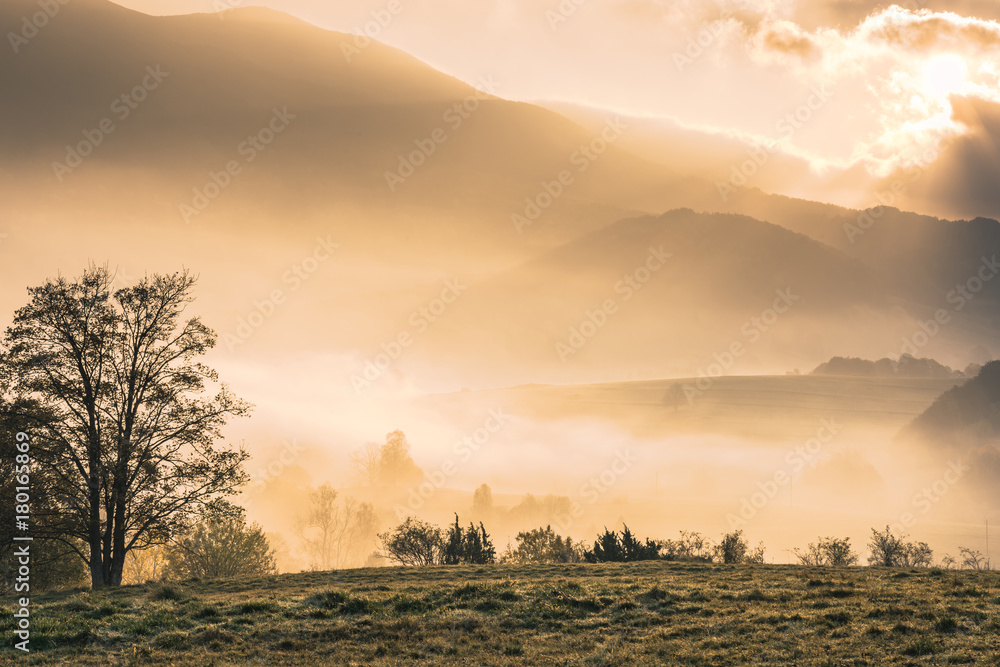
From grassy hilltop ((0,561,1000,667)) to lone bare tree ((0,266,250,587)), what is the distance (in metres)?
7.12

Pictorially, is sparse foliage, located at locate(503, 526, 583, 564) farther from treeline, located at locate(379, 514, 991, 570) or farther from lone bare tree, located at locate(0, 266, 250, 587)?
lone bare tree, located at locate(0, 266, 250, 587)

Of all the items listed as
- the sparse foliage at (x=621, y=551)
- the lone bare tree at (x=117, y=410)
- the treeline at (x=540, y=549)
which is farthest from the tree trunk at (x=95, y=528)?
the sparse foliage at (x=621, y=551)

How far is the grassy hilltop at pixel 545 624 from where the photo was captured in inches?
672

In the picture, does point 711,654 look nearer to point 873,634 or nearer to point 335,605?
point 873,634

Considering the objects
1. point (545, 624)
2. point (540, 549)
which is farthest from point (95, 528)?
point (540, 549)

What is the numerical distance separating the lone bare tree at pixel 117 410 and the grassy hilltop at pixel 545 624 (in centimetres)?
712

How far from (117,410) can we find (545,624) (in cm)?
2618

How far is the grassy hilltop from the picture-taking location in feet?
56.0

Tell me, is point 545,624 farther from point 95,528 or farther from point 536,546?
point 536,546

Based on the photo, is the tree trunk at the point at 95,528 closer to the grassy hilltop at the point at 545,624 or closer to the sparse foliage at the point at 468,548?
the grassy hilltop at the point at 545,624

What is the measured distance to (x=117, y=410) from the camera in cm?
3456

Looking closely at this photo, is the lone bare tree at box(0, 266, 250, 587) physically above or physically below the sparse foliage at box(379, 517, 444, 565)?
above

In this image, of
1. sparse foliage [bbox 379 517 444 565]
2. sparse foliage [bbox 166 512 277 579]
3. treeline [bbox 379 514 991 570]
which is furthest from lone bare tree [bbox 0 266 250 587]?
sparse foliage [bbox 166 512 277 579]

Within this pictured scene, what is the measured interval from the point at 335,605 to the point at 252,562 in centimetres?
5793
